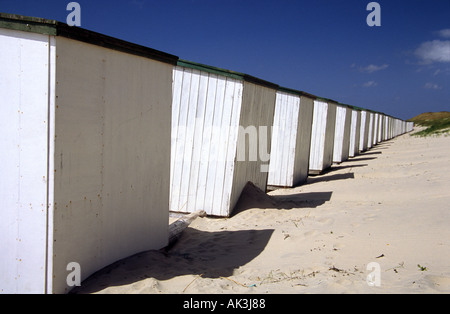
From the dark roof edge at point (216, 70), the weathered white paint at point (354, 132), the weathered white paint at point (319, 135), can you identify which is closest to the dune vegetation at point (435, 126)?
the weathered white paint at point (354, 132)

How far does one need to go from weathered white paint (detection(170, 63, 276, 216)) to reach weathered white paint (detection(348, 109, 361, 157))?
15960 mm

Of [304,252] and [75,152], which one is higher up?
[75,152]

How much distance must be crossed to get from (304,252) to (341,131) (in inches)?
589

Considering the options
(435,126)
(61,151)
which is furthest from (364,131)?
(435,126)

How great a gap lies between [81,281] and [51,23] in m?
2.29

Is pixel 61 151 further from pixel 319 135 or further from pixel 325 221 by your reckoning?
pixel 319 135

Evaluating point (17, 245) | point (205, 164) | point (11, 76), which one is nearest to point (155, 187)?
point (17, 245)

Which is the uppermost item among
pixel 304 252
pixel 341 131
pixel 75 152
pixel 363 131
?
pixel 363 131

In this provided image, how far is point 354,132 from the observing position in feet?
75.5

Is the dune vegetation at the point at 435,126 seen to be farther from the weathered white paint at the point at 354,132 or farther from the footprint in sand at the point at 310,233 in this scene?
the footprint in sand at the point at 310,233

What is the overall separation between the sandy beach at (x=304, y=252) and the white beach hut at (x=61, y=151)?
43 cm

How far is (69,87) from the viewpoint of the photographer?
11.5ft

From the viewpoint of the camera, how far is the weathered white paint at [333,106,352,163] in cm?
1873
